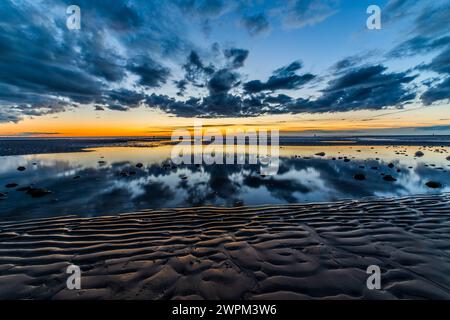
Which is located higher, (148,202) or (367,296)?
(148,202)

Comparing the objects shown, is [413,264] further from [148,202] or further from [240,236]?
[148,202]

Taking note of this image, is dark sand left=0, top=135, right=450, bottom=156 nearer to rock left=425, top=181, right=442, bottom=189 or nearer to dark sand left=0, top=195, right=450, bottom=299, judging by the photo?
dark sand left=0, top=195, right=450, bottom=299

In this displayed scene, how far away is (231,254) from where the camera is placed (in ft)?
16.7

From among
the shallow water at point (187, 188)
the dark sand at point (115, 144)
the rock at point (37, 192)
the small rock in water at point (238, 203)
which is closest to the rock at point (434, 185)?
the shallow water at point (187, 188)

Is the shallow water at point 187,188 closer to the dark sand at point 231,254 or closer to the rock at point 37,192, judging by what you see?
the rock at point 37,192

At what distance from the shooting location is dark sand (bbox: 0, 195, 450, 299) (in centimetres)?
387

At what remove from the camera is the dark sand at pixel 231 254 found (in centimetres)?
387

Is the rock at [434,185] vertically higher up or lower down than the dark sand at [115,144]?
lower down

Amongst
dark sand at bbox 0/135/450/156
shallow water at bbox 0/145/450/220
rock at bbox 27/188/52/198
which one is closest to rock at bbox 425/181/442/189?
shallow water at bbox 0/145/450/220
